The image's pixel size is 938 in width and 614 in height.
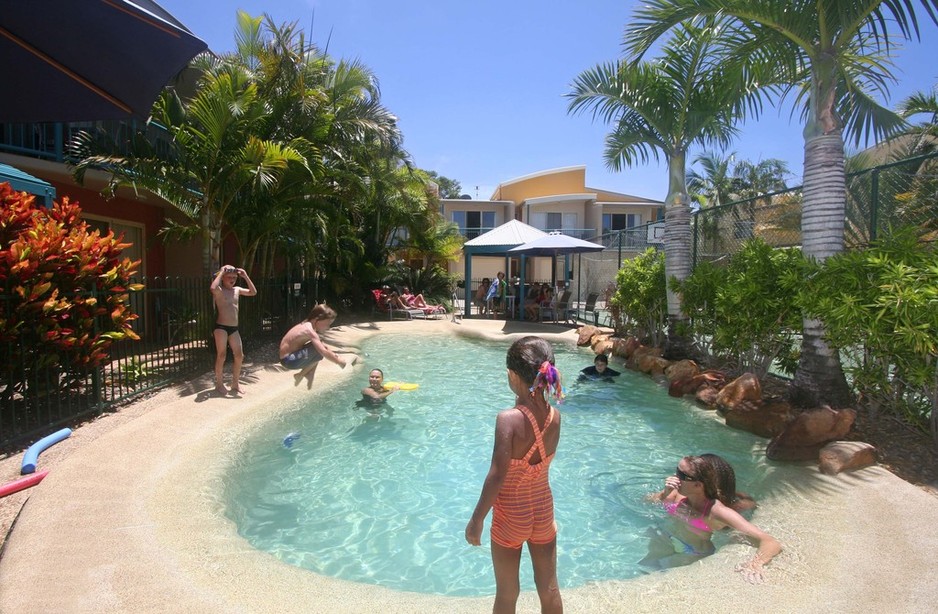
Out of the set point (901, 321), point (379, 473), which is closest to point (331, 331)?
point (379, 473)

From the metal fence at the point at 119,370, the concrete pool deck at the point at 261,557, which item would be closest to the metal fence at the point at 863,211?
the concrete pool deck at the point at 261,557

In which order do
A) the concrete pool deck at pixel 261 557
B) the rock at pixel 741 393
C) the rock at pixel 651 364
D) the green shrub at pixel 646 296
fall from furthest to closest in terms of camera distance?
the green shrub at pixel 646 296 < the rock at pixel 651 364 < the rock at pixel 741 393 < the concrete pool deck at pixel 261 557

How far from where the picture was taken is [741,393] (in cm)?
643

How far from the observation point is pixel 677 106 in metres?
9.23

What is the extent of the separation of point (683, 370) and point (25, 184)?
10.0 meters

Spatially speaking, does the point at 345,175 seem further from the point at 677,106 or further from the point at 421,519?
the point at 421,519

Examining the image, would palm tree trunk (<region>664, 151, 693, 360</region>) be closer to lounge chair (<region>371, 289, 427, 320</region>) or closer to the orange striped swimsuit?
the orange striped swimsuit

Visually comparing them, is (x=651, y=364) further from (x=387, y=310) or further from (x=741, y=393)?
(x=387, y=310)

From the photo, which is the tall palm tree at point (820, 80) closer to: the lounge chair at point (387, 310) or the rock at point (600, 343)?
the rock at point (600, 343)

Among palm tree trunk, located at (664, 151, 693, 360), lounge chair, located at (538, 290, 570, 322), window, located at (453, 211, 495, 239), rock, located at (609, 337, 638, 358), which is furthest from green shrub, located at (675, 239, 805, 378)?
window, located at (453, 211, 495, 239)

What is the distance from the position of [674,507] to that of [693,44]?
767 centimetres

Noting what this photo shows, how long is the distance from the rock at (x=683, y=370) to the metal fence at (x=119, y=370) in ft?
25.1

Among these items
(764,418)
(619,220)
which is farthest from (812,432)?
(619,220)

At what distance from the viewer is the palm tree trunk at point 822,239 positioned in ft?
18.2
